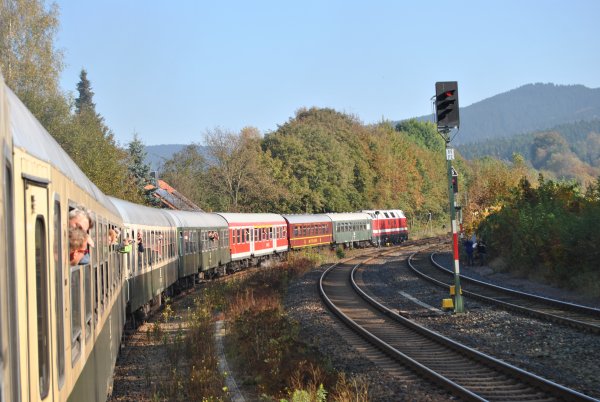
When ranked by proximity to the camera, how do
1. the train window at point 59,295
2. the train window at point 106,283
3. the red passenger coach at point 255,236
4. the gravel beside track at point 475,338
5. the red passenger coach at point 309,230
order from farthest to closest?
the red passenger coach at point 309,230 → the red passenger coach at point 255,236 → the gravel beside track at point 475,338 → the train window at point 106,283 → the train window at point 59,295

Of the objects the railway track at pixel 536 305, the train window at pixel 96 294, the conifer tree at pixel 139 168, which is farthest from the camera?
the conifer tree at pixel 139 168

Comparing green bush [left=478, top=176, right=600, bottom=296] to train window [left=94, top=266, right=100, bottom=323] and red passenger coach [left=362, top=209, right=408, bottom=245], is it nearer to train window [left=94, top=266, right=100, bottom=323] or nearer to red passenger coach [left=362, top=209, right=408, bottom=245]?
train window [left=94, top=266, right=100, bottom=323]

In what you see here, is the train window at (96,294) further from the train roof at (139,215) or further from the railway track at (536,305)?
the railway track at (536,305)

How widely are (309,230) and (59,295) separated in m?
48.9

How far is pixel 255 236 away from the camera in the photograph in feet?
139

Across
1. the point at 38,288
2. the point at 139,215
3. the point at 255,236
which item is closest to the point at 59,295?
the point at 38,288

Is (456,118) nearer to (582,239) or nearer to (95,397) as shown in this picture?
(582,239)

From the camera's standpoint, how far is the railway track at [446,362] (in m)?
10.2

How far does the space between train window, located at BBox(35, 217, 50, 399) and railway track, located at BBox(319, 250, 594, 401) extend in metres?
6.97

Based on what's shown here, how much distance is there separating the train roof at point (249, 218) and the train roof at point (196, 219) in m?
1.45

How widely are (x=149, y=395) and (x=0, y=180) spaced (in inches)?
391

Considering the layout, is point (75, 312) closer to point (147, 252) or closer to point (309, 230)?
point (147, 252)

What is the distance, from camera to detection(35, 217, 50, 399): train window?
11.7 feet

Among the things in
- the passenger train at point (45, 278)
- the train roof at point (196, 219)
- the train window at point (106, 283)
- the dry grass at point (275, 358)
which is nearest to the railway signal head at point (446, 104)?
the dry grass at point (275, 358)
